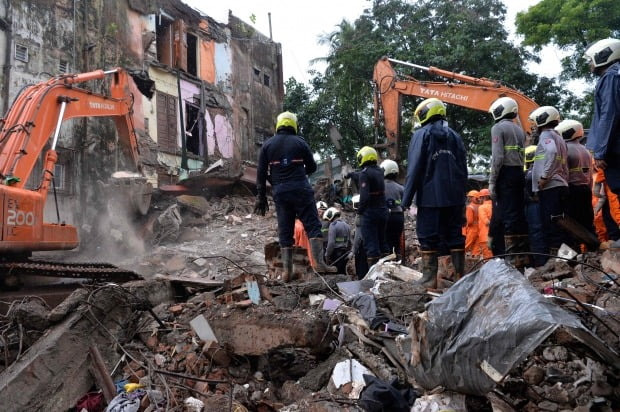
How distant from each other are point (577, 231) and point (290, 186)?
10.6 ft

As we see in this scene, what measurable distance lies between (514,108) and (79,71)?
13877 millimetres

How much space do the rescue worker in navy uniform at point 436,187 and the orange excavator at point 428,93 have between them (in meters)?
5.68

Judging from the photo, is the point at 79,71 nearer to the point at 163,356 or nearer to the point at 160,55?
the point at 160,55

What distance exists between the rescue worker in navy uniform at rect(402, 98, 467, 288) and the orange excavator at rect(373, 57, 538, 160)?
5.68 metres

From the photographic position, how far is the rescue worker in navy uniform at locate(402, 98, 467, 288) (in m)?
5.25

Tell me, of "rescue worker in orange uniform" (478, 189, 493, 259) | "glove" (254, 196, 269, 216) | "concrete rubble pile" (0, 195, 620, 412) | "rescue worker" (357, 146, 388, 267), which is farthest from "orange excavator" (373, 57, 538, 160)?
"concrete rubble pile" (0, 195, 620, 412)

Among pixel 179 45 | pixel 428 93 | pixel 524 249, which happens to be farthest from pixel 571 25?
pixel 524 249

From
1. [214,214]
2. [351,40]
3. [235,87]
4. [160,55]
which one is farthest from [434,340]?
[351,40]

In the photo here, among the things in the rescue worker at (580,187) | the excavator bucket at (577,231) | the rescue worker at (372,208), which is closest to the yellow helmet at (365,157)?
the rescue worker at (372,208)

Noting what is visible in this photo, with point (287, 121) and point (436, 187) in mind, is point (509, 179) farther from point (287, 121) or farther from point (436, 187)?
point (287, 121)

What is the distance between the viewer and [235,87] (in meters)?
22.8

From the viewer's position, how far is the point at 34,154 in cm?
730

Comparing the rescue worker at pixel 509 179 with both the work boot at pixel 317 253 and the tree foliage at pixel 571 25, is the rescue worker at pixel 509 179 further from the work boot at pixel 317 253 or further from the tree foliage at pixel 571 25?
the tree foliage at pixel 571 25

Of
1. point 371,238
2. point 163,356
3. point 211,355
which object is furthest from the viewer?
point 371,238
